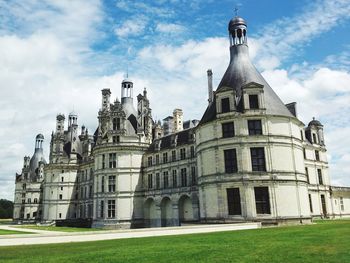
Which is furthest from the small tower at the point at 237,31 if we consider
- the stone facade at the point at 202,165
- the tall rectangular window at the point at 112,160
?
the tall rectangular window at the point at 112,160

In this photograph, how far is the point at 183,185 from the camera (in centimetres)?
4706

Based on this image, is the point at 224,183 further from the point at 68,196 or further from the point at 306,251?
the point at 68,196

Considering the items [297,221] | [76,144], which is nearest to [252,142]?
[297,221]

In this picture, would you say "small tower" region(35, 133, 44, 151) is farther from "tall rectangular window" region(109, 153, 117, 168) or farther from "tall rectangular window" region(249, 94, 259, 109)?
"tall rectangular window" region(249, 94, 259, 109)

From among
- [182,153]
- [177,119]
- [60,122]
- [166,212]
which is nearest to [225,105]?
[182,153]

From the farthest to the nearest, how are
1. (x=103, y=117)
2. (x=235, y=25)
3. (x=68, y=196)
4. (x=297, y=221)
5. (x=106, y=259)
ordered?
(x=68, y=196) < (x=103, y=117) < (x=235, y=25) < (x=297, y=221) < (x=106, y=259)

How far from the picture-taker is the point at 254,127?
34125 millimetres

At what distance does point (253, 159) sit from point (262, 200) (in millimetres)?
4057

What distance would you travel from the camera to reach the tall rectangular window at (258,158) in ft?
109

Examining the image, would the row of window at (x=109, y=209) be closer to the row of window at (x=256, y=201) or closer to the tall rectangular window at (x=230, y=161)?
the row of window at (x=256, y=201)

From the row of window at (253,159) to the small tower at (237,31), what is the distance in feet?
46.9

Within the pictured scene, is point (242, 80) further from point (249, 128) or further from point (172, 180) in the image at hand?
point (172, 180)

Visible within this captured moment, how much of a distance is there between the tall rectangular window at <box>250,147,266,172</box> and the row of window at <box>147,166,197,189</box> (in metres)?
13.1

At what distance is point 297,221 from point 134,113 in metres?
35.2
